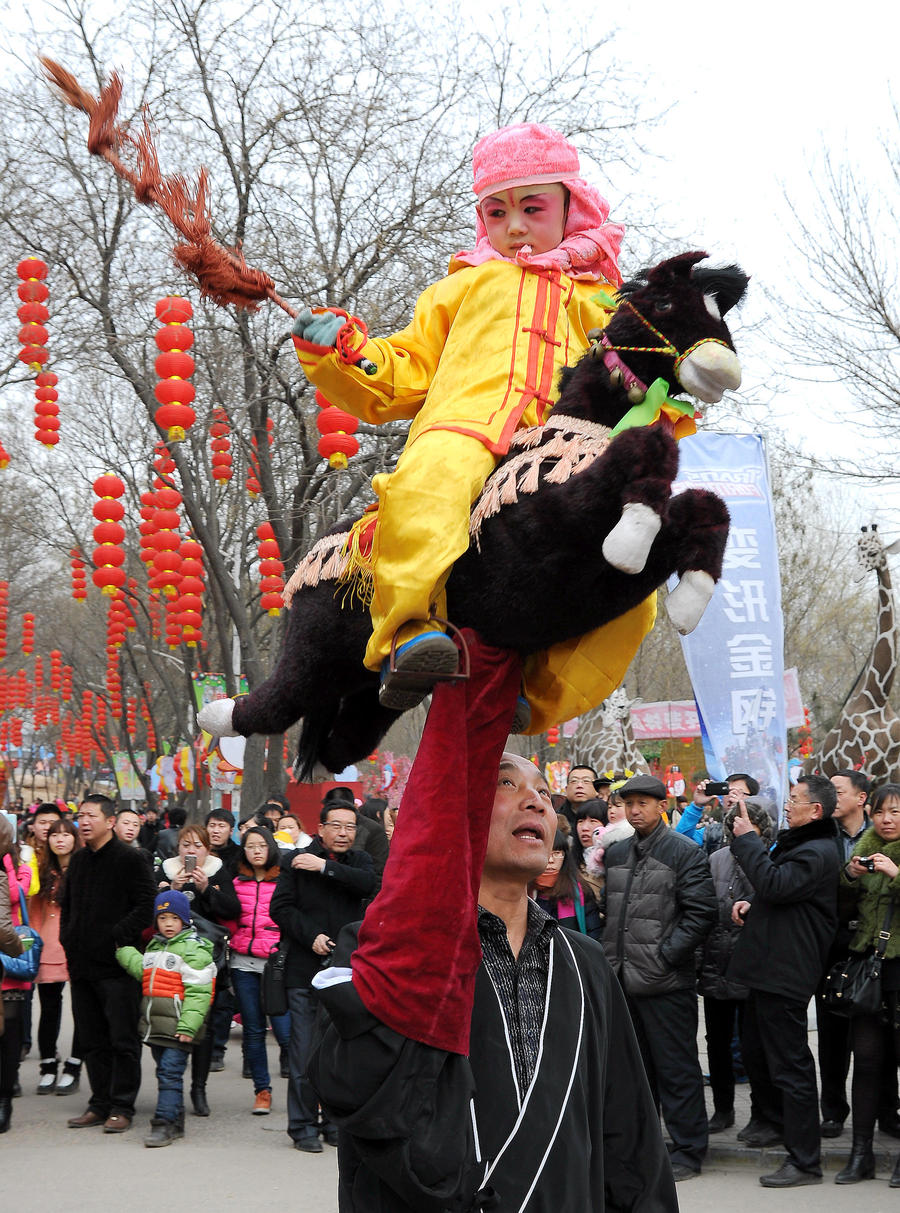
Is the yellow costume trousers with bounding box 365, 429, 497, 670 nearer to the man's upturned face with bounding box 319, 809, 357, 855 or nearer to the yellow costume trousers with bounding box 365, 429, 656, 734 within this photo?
the yellow costume trousers with bounding box 365, 429, 656, 734

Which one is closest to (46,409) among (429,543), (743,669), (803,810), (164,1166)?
(743,669)

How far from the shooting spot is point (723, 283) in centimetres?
245

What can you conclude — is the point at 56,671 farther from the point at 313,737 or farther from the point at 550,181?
the point at 550,181

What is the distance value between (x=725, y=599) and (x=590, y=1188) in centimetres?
699

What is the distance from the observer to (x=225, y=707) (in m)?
2.93

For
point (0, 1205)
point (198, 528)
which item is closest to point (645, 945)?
point (0, 1205)

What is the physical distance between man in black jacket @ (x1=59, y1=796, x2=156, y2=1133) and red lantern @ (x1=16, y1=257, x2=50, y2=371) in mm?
4671

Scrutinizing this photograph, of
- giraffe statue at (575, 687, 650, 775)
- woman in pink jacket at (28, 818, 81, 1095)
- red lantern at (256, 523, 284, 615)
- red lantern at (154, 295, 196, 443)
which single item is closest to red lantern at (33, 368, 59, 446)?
red lantern at (256, 523, 284, 615)

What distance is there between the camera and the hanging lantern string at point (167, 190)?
2756mm

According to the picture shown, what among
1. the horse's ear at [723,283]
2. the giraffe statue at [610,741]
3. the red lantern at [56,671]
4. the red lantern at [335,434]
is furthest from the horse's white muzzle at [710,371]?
the red lantern at [56,671]

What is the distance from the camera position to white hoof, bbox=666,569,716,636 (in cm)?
229

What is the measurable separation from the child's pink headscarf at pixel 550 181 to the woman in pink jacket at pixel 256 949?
20.7ft

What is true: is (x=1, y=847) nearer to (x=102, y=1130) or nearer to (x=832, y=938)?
(x=102, y=1130)

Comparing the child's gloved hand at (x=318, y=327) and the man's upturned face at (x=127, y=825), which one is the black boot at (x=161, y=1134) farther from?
the child's gloved hand at (x=318, y=327)
